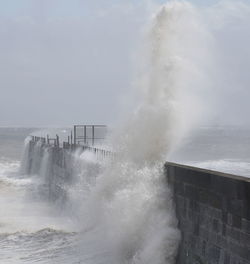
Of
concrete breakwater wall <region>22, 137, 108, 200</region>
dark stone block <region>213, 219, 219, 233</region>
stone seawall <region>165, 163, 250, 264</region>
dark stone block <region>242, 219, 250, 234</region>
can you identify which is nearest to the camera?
dark stone block <region>242, 219, 250, 234</region>

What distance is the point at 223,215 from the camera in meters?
8.56

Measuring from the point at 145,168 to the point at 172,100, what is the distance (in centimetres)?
248

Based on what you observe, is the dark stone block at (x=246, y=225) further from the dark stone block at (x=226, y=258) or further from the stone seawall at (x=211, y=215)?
the dark stone block at (x=226, y=258)

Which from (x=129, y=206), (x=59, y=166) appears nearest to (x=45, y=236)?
(x=129, y=206)

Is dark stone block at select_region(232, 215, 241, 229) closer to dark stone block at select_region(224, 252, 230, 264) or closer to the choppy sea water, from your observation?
dark stone block at select_region(224, 252, 230, 264)

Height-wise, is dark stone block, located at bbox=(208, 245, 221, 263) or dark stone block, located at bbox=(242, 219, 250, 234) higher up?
dark stone block, located at bbox=(242, 219, 250, 234)

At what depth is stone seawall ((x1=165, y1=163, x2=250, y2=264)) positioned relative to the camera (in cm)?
801

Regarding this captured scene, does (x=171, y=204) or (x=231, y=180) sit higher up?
(x=231, y=180)

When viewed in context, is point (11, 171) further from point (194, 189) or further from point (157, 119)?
point (194, 189)

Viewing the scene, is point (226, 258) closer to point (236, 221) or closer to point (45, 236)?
point (236, 221)

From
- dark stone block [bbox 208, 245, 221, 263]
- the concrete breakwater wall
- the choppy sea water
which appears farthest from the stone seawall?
the concrete breakwater wall

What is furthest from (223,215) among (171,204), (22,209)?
(22,209)

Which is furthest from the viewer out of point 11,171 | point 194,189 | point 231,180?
point 11,171

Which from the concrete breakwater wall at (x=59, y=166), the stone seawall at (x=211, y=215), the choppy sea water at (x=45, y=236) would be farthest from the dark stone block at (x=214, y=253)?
the concrete breakwater wall at (x=59, y=166)
